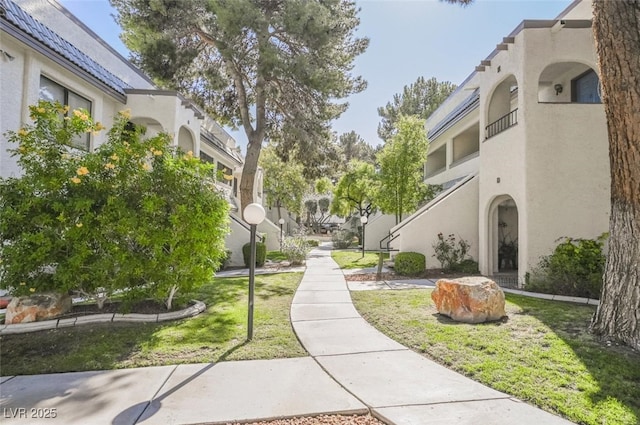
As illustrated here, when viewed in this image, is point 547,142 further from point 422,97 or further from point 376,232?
point 422,97

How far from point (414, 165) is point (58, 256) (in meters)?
13.9

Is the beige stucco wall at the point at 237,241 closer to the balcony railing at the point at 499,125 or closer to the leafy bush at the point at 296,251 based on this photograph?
the leafy bush at the point at 296,251

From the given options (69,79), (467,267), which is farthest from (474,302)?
(69,79)

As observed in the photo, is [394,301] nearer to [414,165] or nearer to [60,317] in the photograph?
[60,317]

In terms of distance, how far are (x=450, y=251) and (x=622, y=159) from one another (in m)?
7.36

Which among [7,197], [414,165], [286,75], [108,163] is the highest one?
[286,75]

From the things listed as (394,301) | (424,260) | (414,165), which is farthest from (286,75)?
(394,301)

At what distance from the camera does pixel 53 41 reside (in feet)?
28.8

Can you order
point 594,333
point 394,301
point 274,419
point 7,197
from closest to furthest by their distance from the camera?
1. point 274,419
2. point 594,333
3. point 7,197
4. point 394,301

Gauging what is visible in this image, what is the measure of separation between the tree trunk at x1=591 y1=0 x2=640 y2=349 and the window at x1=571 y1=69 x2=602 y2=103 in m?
6.05

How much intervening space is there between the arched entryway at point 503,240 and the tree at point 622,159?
6100 mm

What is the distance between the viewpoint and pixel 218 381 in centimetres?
390

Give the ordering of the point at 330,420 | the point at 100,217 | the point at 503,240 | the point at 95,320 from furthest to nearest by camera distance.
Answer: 1. the point at 503,240
2. the point at 95,320
3. the point at 100,217
4. the point at 330,420

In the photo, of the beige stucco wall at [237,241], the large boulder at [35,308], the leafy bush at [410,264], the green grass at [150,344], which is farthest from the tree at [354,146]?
the large boulder at [35,308]
